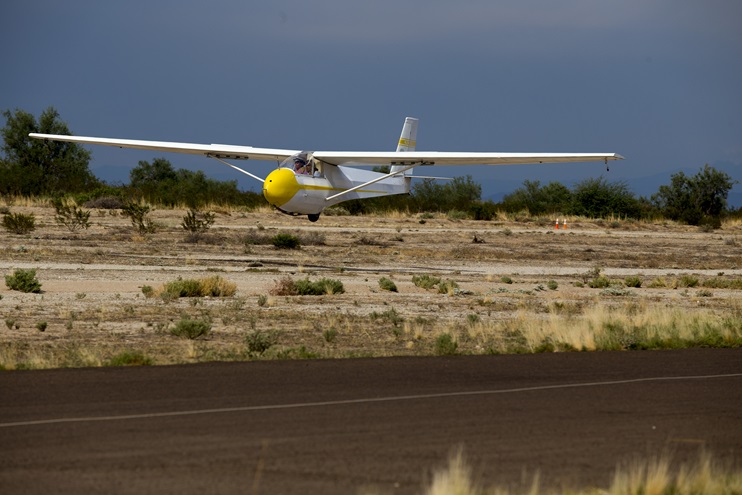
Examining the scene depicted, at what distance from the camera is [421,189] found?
307 feet

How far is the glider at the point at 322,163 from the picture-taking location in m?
35.0

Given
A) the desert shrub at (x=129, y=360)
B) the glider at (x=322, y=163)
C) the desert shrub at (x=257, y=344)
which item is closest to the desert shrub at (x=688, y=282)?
the glider at (x=322, y=163)

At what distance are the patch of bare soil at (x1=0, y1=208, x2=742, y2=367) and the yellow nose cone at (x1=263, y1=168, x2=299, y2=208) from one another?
6.55 ft

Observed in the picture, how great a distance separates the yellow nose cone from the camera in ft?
114

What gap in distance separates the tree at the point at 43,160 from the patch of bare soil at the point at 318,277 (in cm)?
1121

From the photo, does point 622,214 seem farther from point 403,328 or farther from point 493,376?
point 493,376

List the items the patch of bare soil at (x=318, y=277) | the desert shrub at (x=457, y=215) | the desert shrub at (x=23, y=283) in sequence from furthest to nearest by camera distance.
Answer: the desert shrub at (x=457, y=215)
the desert shrub at (x=23, y=283)
the patch of bare soil at (x=318, y=277)

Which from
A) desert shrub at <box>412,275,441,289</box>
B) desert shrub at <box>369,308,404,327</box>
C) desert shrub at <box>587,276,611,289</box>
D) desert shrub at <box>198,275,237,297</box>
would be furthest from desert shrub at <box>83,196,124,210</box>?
desert shrub at <box>369,308,404,327</box>

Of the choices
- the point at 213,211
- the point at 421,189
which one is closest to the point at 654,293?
the point at 213,211

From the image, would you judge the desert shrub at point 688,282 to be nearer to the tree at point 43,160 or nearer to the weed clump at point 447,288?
the weed clump at point 447,288

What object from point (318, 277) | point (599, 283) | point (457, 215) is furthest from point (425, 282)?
point (457, 215)

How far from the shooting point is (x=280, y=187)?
34906 millimetres

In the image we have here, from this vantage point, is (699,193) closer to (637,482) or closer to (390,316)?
(390,316)

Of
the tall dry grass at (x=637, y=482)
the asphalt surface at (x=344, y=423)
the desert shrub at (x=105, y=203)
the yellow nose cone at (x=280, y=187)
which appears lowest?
the asphalt surface at (x=344, y=423)
